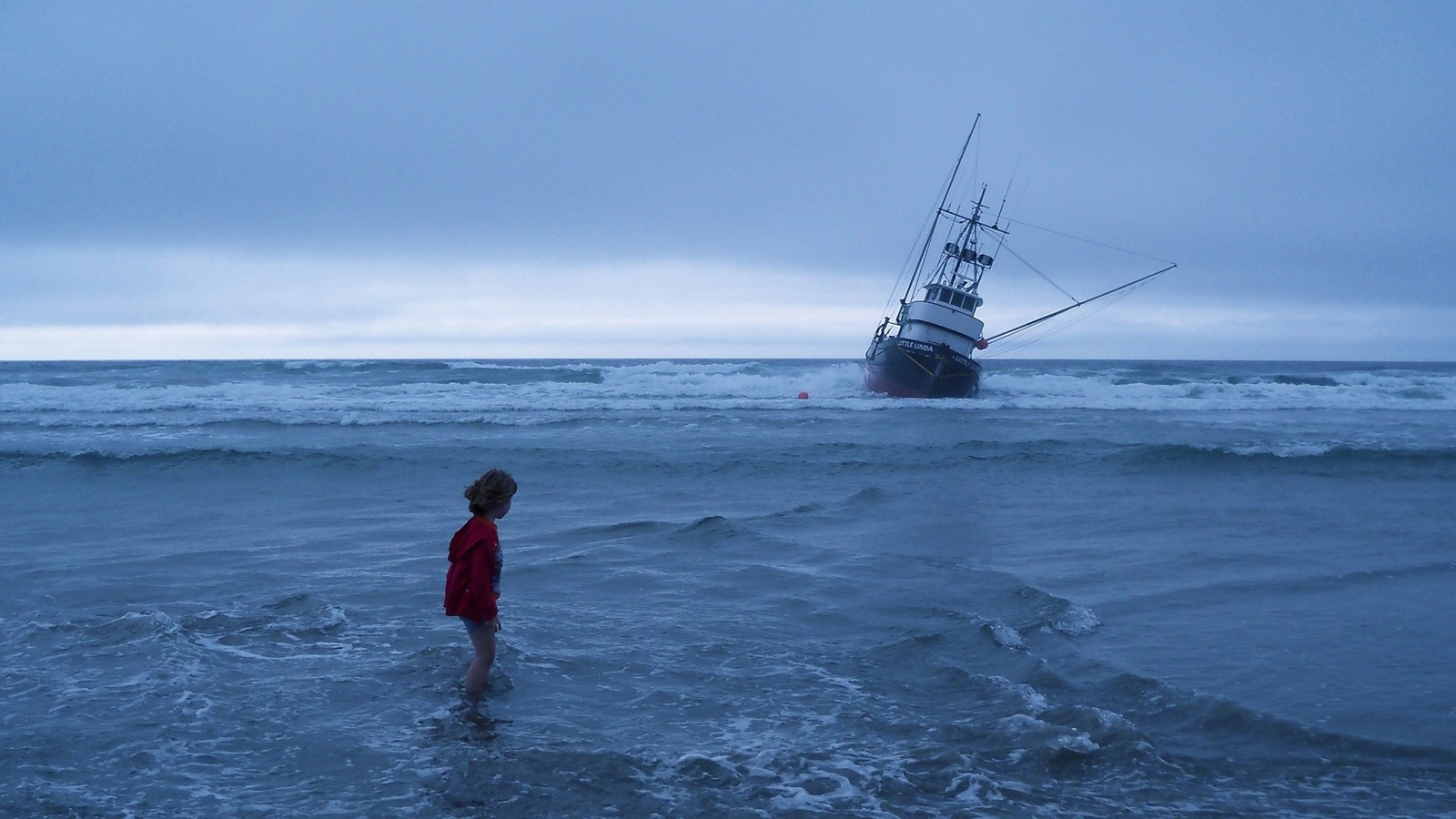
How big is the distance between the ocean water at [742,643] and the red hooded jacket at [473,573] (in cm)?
59

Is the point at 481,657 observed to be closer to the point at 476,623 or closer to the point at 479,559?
the point at 476,623

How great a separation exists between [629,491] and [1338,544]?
9.28m

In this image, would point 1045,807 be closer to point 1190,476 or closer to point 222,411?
point 1190,476

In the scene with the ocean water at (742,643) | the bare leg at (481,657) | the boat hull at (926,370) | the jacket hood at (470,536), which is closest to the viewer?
the ocean water at (742,643)

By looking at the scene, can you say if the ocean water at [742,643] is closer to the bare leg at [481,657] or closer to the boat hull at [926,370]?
the bare leg at [481,657]

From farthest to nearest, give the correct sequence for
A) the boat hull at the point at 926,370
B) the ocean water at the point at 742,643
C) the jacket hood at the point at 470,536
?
1. the boat hull at the point at 926,370
2. the jacket hood at the point at 470,536
3. the ocean water at the point at 742,643

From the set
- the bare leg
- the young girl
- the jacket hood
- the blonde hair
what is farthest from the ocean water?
the blonde hair

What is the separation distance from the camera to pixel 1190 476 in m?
15.9

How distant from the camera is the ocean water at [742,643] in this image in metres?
4.38

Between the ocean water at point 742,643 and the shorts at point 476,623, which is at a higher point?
the shorts at point 476,623

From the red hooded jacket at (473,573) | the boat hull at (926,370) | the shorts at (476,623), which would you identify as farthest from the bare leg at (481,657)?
the boat hull at (926,370)

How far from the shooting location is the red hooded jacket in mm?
5121

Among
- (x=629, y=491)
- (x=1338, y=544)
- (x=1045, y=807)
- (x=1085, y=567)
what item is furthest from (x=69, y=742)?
(x=1338, y=544)

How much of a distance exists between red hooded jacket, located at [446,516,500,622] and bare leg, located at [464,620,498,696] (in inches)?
4.1
